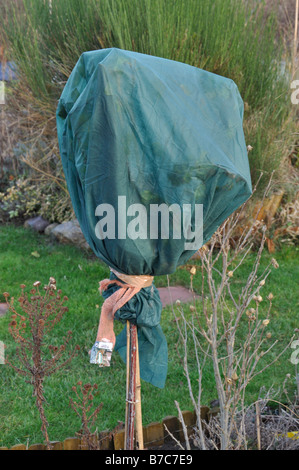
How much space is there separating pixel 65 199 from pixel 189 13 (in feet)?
8.88

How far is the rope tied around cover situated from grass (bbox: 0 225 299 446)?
1.08 m

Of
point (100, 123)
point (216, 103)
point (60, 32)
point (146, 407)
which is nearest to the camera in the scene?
point (100, 123)

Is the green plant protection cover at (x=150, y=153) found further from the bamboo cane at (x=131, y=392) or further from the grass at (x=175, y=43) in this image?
the grass at (x=175, y=43)

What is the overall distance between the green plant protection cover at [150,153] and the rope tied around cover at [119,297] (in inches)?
3.1

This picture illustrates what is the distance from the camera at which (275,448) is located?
2566mm

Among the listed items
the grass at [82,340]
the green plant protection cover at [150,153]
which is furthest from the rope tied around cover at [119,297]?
the grass at [82,340]

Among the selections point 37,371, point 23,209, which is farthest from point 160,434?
point 23,209

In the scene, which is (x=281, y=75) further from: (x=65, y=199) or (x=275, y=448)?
(x=275, y=448)

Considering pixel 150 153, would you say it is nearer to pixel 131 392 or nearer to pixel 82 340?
pixel 131 392
